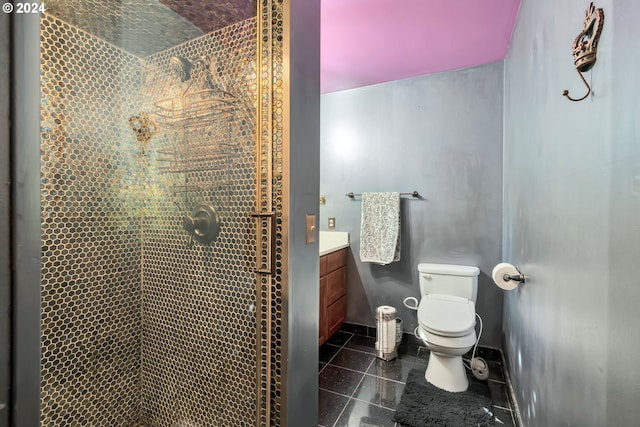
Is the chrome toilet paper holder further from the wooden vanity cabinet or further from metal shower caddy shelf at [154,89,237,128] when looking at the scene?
metal shower caddy shelf at [154,89,237,128]

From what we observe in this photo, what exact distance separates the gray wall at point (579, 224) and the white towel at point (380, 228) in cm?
112

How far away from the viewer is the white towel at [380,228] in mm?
2541

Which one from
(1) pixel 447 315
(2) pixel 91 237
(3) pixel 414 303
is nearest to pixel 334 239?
(3) pixel 414 303

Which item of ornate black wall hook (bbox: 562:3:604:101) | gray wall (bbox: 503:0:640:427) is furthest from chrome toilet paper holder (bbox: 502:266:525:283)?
ornate black wall hook (bbox: 562:3:604:101)

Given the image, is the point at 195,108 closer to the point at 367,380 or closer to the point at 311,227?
the point at 311,227

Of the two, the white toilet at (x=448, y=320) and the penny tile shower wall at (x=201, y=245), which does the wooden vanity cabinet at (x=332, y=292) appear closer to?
the white toilet at (x=448, y=320)

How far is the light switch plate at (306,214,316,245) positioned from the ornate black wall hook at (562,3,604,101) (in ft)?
2.77

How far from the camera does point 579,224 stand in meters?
0.81

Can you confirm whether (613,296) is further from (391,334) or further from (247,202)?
(391,334)

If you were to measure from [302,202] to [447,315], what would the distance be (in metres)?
1.49

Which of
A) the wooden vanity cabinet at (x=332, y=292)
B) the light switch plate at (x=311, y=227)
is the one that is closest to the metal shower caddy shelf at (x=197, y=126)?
the light switch plate at (x=311, y=227)

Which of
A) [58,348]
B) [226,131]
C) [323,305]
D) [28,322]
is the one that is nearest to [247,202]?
[226,131]

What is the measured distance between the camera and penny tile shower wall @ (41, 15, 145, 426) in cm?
120

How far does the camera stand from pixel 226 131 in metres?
1.22
